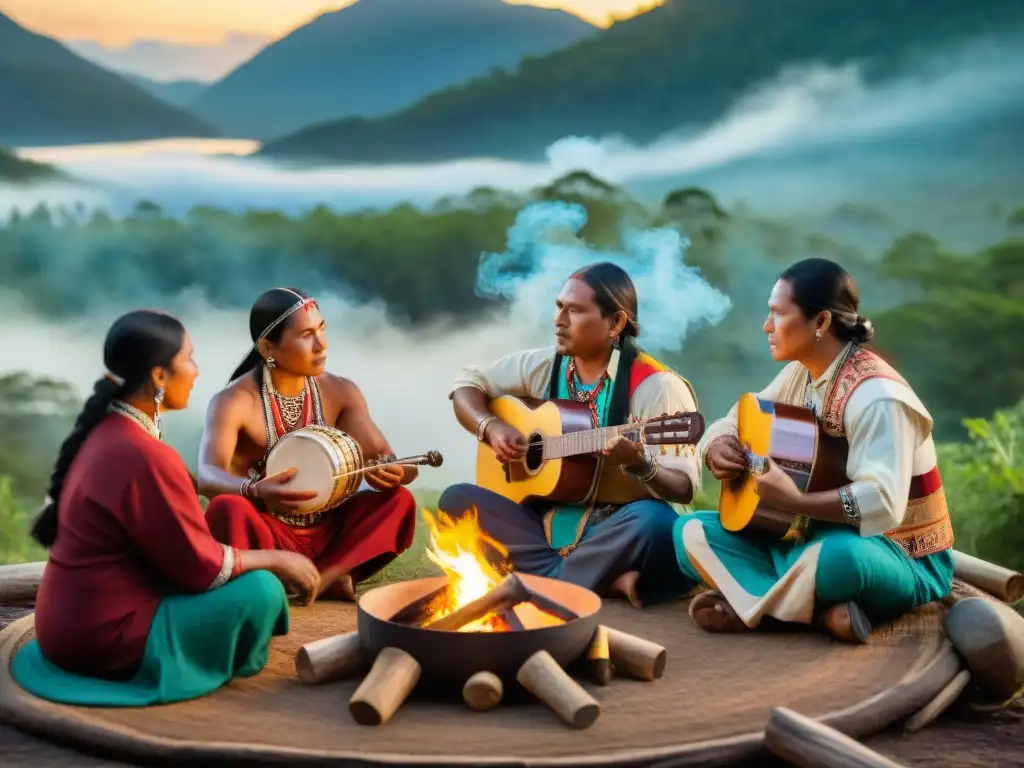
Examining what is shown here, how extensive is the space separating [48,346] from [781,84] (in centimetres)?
618

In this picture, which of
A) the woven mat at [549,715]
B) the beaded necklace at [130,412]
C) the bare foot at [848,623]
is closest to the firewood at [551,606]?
the woven mat at [549,715]

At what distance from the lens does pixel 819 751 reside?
3.68 m

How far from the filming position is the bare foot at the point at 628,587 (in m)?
5.48

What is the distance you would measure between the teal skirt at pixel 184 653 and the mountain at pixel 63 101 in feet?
22.5

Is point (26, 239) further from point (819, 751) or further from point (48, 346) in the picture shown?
point (819, 751)

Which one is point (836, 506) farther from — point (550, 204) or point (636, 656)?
point (550, 204)

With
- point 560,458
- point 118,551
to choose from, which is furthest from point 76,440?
point 560,458

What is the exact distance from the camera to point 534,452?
5.79m

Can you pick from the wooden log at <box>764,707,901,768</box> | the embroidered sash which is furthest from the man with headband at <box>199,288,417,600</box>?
the wooden log at <box>764,707,901,768</box>

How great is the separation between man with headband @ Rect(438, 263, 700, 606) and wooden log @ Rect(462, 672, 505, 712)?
147 centimetres

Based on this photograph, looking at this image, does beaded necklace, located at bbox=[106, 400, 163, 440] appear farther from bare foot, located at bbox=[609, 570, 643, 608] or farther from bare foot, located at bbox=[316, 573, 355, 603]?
bare foot, located at bbox=[609, 570, 643, 608]

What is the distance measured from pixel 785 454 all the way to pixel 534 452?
4.36ft

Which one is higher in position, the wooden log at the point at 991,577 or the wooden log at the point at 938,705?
the wooden log at the point at 991,577

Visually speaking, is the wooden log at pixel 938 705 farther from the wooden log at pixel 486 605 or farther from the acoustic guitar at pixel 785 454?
the wooden log at pixel 486 605
